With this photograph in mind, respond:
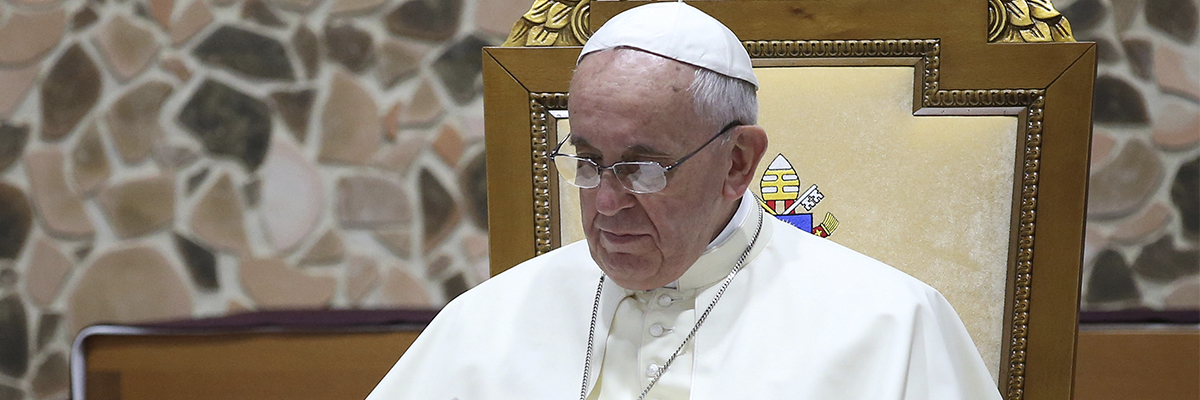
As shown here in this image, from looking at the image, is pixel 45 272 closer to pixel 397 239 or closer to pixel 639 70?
pixel 397 239

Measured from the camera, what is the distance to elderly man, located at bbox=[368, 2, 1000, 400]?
4.84 ft

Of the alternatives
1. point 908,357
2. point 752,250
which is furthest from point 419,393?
point 908,357

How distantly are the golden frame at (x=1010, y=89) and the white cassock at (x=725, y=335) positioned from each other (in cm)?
47

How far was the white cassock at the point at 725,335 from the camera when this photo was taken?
1562mm

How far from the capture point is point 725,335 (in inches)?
65.4

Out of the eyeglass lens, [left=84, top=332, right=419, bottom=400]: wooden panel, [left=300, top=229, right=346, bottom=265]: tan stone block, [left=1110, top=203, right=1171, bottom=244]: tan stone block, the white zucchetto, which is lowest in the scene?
[left=84, top=332, right=419, bottom=400]: wooden panel

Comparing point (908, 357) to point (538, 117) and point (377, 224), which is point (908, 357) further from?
point (377, 224)

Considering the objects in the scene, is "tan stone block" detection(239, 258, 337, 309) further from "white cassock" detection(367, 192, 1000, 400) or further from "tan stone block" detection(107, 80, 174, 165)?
"white cassock" detection(367, 192, 1000, 400)

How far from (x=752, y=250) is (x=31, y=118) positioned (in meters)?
2.65

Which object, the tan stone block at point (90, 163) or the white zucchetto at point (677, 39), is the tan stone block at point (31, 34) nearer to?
the tan stone block at point (90, 163)

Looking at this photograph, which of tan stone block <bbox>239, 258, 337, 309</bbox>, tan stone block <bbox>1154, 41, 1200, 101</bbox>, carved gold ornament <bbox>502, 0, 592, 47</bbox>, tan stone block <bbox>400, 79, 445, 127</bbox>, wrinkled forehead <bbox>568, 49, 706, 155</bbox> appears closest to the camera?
wrinkled forehead <bbox>568, 49, 706, 155</bbox>

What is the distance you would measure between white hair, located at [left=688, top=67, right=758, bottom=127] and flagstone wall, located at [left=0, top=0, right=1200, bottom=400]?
1.58 metres

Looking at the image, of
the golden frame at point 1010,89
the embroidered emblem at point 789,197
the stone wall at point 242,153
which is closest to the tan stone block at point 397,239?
the stone wall at point 242,153

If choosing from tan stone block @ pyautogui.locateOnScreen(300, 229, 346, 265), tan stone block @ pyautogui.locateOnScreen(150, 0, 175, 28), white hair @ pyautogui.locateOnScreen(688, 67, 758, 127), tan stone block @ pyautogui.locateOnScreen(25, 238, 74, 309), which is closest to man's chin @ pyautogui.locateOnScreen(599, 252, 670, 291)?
white hair @ pyautogui.locateOnScreen(688, 67, 758, 127)
